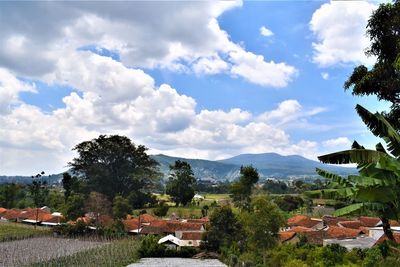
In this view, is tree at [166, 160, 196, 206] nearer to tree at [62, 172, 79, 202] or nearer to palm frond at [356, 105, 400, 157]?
tree at [62, 172, 79, 202]

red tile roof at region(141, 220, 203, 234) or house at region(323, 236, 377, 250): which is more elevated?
red tile roof at region(141, 220, 203, 234)

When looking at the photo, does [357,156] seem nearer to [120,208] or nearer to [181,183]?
[120,208]

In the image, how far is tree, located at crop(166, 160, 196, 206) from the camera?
73.8 m

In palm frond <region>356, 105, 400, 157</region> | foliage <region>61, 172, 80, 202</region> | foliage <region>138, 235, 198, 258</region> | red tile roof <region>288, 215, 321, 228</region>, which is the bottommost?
foliage <region>138, 235, 198, 258</region>

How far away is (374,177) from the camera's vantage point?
412 inches

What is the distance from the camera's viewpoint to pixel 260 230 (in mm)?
33188

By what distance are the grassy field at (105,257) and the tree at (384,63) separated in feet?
79.2

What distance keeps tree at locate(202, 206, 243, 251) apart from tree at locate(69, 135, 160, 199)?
1258 inches

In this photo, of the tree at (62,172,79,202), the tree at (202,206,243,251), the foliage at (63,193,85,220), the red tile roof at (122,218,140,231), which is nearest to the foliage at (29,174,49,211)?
the tree at (62,172,79,202)

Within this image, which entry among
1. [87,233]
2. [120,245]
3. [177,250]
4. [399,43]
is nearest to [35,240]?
[87,233]

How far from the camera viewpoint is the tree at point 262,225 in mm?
33156

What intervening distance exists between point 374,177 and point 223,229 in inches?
1264

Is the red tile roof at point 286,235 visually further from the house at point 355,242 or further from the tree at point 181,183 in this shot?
the tree at point 181,183

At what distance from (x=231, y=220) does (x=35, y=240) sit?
21.6 meters
